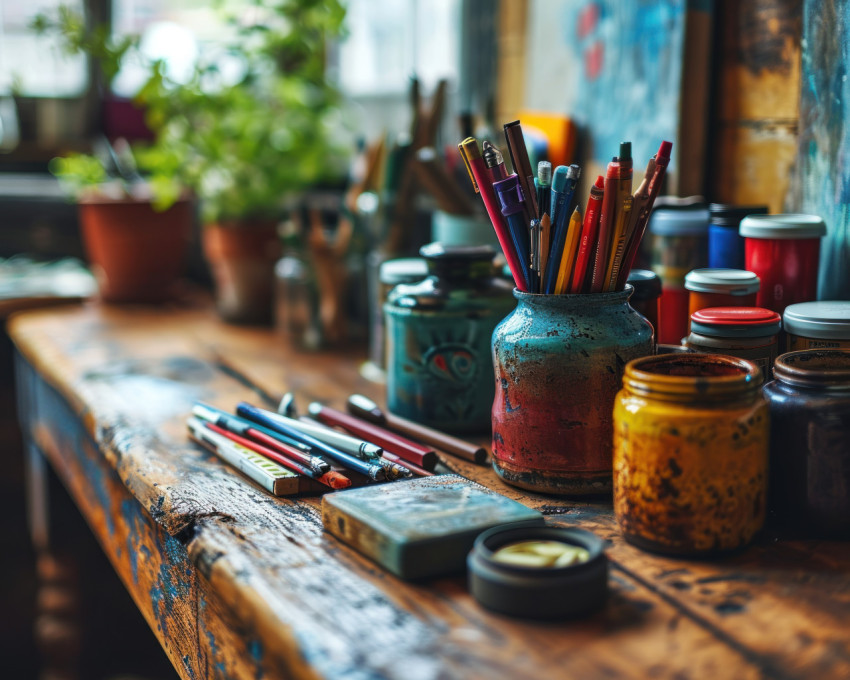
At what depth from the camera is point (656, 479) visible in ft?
2.24

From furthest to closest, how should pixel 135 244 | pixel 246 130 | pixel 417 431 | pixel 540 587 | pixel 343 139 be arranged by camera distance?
pixel 343 139, pixel 135 244, pixel 246 130, pixel 417 431, pixel 540 587

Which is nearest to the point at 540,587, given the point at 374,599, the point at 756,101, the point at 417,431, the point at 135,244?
the point at 374,599

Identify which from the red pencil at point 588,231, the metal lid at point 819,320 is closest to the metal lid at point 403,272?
the red pencil at point 588,231

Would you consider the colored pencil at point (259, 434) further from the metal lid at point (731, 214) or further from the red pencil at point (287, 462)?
the metal lid at point (731, 214)

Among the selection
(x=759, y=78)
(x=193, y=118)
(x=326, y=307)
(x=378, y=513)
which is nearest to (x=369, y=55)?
(x=193, y=118)

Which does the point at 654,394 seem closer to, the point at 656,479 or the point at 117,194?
the point at 656,479

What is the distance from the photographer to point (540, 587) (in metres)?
0.59

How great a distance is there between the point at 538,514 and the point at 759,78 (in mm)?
681

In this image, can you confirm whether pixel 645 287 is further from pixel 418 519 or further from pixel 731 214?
pixel 418 519

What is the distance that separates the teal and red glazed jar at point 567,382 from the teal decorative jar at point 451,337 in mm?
186

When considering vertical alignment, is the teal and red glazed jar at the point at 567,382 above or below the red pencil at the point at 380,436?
above

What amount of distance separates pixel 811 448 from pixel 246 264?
1.22 m

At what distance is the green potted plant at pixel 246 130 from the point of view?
1673mm

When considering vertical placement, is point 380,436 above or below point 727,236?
below
